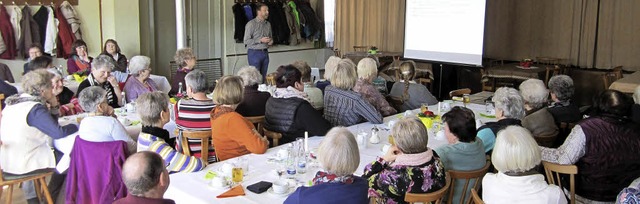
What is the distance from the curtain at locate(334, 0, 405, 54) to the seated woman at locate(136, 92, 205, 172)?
29.1ft

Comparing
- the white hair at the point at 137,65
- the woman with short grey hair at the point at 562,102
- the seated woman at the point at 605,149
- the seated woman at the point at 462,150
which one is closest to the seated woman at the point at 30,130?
the white hair at the point at 137,65

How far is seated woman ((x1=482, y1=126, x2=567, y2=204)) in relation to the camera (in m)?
2.97

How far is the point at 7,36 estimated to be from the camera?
8539 mm

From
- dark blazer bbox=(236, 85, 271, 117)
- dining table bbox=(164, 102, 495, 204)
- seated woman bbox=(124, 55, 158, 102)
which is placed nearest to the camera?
dining table bbox=(164, 102, 495, 204)

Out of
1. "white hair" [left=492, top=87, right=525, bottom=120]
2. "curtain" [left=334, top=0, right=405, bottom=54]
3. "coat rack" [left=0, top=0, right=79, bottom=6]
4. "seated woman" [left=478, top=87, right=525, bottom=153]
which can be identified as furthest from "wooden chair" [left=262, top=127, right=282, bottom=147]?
"curtain" [left=334, top=0, right=405, bottom=54]

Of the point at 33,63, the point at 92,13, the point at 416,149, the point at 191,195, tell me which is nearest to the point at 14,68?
the point at 92,13

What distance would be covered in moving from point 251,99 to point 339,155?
8.31 feet

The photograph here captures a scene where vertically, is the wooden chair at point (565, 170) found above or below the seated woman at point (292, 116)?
below

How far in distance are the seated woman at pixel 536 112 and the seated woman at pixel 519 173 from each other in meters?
1.57

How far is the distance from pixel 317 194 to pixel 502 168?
3.34 ft

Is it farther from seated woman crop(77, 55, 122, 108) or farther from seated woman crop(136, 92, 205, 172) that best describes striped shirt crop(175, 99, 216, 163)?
seated woman crop(77, 55, 122, 108)

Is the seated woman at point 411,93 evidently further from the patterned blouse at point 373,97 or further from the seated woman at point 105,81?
the seated woman at point 105,81

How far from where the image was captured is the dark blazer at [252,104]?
16.7 feet

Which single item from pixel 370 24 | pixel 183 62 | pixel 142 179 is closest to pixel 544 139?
pixel 142 179
